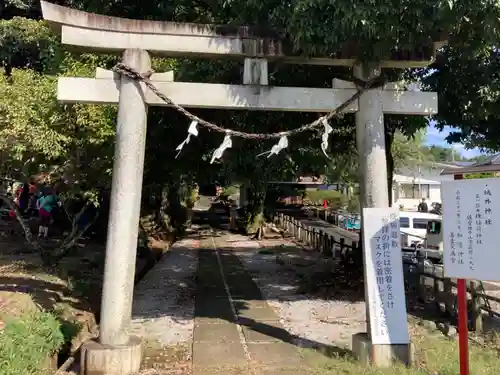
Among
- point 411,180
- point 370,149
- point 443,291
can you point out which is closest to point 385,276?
point 370,149

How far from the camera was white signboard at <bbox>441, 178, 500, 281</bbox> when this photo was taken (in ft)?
14.9

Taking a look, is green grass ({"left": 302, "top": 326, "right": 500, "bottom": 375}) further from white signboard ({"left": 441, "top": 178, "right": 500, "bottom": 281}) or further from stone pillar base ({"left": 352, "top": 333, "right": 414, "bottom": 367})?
white signboard ({"left": 441, "top": 178, "right": 500, "bottom": 281})

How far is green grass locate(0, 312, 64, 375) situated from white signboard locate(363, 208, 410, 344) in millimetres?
3831

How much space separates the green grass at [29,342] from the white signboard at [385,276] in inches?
151

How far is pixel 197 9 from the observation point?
9.59 m

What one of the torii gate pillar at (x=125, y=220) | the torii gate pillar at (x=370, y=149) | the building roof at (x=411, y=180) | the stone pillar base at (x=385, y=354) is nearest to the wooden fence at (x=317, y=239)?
the torii gate pillar at (x=370, y=149)

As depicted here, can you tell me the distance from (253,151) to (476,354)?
491 cm

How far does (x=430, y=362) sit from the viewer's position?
5961mm

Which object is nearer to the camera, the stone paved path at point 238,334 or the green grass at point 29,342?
the green grass at point 29,342

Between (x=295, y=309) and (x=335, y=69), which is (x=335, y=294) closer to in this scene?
(x=295, y=309)

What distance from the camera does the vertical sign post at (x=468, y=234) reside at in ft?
14.9

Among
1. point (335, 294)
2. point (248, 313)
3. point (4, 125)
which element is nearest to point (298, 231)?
point (335, 294)

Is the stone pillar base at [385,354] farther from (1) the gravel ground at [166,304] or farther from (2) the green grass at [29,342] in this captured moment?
(2) the green grass at [29,342]

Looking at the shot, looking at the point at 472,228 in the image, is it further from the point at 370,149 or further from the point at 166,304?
the point at 166,304
